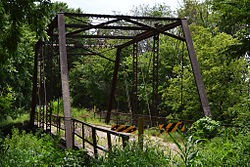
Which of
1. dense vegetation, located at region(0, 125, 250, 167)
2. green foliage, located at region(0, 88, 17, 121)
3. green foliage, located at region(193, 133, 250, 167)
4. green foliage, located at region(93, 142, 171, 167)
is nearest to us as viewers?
green foliage, located at region(193, 133, 250, 167)

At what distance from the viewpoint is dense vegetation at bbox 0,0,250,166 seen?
535 cm

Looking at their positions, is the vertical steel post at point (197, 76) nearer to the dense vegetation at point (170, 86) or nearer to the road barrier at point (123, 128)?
the dense vegetation at point (170, 86)

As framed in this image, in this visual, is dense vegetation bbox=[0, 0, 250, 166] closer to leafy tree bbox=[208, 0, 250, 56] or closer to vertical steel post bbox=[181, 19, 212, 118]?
leafy tree bbox=[208, 0, 250, 56]

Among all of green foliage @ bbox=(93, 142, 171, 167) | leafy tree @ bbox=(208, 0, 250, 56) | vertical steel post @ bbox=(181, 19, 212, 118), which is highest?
leafy tree @ bbox=(208, 0, 250, 56)

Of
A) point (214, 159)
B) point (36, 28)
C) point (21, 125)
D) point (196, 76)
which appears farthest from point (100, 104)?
point (214, 159)

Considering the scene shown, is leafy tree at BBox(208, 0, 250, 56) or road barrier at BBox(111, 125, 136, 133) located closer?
leafy tree at BBox(208, 0, 250, 56)

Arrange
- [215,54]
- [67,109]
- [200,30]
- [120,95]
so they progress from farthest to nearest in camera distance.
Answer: [120,95], [200,30], [215,54], [67,109]

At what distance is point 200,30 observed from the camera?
16016 mm

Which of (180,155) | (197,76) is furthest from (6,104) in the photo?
(180,155)

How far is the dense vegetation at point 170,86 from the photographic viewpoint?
17.6ft

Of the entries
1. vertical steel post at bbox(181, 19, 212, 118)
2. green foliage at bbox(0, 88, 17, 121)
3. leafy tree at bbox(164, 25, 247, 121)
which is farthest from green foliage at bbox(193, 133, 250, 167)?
leafy tree at bbox(164, 25, 247, 121)

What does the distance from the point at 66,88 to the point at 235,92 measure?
Result: 914 centimetres

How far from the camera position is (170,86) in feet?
53.6

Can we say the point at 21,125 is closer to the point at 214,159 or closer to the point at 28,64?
the point at 28,64
